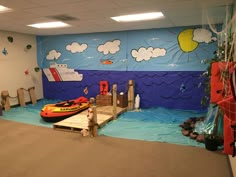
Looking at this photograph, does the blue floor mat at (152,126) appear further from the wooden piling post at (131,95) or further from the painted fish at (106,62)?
the painted fish at (106,62)

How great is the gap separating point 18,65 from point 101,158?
482 centimetres

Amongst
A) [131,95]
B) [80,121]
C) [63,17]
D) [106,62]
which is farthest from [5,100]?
[131,95]

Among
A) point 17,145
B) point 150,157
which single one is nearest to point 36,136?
point 17,145

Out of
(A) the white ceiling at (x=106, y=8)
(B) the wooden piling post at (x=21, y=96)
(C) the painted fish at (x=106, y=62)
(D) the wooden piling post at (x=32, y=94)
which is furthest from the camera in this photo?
(D) the wooden piling post at (x=32, y=94)

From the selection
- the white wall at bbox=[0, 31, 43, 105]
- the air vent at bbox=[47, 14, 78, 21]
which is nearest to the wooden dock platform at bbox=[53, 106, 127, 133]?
the air vent at bbox=[47, 14, 78, 21]

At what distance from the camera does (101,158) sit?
119 inches

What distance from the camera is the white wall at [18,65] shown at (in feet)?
19.4

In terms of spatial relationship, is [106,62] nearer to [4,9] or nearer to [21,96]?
[21,96]

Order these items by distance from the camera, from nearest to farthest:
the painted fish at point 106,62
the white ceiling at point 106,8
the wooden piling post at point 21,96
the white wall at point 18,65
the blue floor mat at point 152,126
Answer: the white ceiling at point 106,8, the blue floor mat at point 152,126, the white wall at point 18,65, the painted fish at point 106,62, the wooden piling post at point 21,96

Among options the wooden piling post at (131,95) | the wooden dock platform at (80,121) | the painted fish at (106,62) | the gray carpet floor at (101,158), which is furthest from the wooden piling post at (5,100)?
the wooden piling post at (131,95)

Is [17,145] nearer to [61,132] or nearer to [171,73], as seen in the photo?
[61,132]

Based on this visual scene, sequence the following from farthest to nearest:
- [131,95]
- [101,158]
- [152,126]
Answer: [131,95]
[152,126]
[101,158]

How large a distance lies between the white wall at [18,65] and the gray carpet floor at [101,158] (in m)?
2.70

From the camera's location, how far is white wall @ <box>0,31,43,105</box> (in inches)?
233
